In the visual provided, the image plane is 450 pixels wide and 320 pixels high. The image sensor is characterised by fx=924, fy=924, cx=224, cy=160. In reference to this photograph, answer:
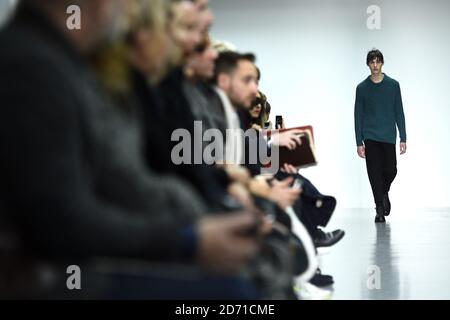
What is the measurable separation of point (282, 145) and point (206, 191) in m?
2.06

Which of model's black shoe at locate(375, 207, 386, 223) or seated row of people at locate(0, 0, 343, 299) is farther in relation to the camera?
model's black shoe at locate(375, 207, 386, 223)

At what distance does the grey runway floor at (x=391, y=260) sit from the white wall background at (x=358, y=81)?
2675mm

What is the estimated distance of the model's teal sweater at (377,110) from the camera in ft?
29.9

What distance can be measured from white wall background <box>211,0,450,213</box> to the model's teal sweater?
3.20 m

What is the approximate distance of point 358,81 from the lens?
1243cm

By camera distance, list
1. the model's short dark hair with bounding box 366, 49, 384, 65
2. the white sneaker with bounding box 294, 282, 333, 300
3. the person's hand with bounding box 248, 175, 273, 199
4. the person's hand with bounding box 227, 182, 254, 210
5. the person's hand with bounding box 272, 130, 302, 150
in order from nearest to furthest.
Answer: the person's hand with bounding box 227, 182, 254, 210 < the person's hand with bounding box 248, 175, 273, 199 < the person's hand with bounding box 272, 130, 302, 150 < the white sneaker with bounding box 294, 282, 333, 300 < the model's short dark hair with bounding box 366, 49, 384, 65

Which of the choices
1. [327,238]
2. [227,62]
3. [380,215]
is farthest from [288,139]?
[380,215]

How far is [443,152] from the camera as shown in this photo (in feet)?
40.9

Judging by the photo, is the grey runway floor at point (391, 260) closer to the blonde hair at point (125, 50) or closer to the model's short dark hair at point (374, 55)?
the model's short dark hair at point (374, 55)

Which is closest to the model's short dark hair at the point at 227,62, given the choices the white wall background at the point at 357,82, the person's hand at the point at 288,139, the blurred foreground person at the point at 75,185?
the person's hand at the point at 288,139

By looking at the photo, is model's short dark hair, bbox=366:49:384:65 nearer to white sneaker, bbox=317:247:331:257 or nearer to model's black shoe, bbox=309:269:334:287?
white sneaker, bbox=317:247:331:257

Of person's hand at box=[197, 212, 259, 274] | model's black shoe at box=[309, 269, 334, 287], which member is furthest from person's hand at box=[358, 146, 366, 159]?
person's hand at box=[197, 212, 259, 274]

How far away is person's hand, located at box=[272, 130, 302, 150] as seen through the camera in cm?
384
